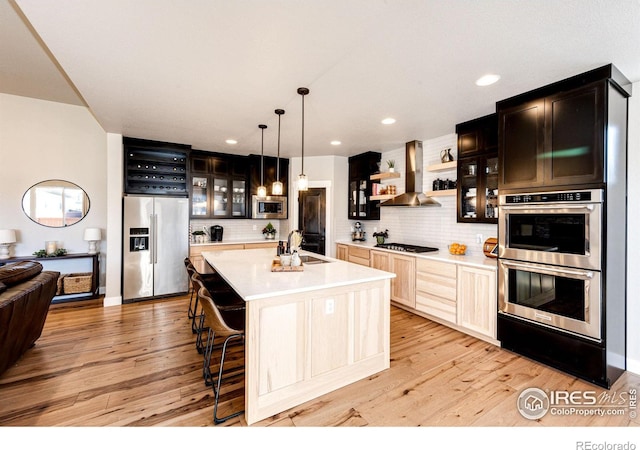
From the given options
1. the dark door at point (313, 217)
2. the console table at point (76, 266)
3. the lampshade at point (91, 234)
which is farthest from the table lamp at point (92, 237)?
the dark door at point (313, 217)

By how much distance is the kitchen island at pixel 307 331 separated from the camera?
200cm

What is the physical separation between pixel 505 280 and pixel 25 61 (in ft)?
19.0

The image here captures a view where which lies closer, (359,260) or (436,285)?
(436,285)

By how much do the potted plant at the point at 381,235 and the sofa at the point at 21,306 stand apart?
438 centimetres

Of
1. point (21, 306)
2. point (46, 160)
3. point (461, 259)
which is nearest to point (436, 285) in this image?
point (461, 259)

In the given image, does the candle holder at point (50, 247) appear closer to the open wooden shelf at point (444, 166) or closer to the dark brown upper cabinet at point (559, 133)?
the open wooden shelf at point (444, 166)

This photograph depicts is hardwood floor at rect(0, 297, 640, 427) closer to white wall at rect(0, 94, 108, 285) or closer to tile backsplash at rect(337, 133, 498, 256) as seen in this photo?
tile backsplash at rect(337, 133, 498, 256)

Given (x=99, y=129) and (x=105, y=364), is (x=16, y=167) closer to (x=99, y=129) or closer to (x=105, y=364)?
(x=99, y=129)

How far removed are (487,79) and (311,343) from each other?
2.72m

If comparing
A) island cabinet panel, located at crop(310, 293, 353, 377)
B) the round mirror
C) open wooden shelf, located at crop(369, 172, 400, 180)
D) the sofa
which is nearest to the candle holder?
the round mirror

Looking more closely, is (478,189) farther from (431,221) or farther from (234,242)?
(234,242)

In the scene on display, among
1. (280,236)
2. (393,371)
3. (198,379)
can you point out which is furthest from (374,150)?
(198,379)

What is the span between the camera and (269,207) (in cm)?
599

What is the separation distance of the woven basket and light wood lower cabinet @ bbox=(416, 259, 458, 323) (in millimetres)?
5010
